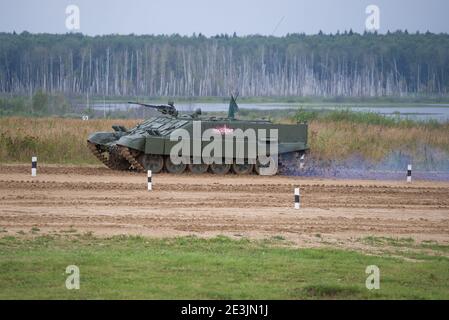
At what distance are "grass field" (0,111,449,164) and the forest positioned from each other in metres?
47.4

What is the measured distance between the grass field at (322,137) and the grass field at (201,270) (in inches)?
643

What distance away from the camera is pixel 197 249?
63.0 ft

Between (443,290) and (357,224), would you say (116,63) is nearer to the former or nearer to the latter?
(357,224)

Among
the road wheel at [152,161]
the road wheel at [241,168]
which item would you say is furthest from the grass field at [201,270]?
the road wheel at [241,168]

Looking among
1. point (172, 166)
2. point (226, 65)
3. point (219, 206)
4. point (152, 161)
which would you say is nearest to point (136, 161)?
point (152, 161)

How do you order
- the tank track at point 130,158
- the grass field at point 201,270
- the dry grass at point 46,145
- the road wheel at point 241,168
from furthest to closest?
the dry grass at point 46,145 < the road wheel at point 241,168 < the tank track at point 130,158 < the grass field at point 201,270

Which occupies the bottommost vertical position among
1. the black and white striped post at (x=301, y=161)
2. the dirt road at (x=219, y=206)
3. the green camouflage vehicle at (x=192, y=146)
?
the dirt road at (x=219, y=206)

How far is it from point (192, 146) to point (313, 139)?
770cm

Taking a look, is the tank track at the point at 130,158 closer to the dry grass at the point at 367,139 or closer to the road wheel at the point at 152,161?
the road wheel at the point at 152,161

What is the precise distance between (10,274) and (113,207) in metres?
8.77

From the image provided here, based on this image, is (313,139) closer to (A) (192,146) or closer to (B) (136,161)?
(A) (192,146)

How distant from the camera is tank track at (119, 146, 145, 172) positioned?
31.9 m

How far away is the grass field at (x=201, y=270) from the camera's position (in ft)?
49.8

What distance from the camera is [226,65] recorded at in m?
105
